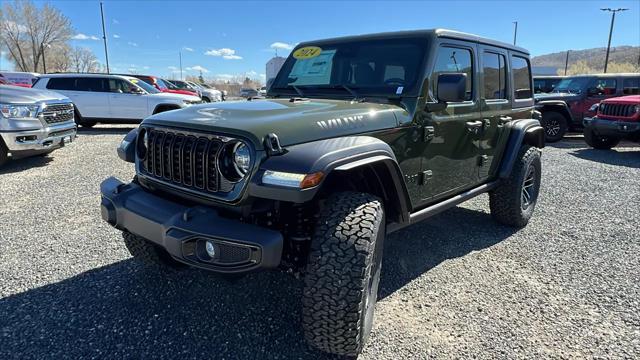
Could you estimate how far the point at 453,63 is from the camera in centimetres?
329

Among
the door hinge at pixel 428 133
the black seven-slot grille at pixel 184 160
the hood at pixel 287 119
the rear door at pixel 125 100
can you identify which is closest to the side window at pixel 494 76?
the door hinge at pixel 428 133

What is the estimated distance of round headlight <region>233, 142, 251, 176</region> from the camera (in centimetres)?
215

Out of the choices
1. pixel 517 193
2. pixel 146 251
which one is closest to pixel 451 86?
pixel 517 193

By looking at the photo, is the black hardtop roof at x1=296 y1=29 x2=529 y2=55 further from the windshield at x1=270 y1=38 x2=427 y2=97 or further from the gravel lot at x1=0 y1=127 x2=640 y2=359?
the gravel lot at x1=0 y1=127 x2=640 y2=359

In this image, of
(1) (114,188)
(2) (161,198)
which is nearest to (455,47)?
(2) (161,198)

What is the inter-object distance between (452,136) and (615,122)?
826 cm

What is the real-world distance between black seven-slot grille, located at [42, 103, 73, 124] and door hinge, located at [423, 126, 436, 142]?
260 inches

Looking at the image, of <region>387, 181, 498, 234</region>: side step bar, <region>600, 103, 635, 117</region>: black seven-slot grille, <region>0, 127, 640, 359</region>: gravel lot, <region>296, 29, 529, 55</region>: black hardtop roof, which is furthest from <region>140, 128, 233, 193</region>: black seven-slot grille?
<region>600, 103, 635, 117</region>: black seven-slot grille

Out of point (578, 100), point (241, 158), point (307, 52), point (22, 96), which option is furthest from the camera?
point (578, 100)

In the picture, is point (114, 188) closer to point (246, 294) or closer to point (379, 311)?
point (246, 294)

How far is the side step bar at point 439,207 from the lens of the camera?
9.07 ft

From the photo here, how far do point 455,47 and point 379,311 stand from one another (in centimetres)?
213

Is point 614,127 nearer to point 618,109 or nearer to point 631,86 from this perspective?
point 618,109

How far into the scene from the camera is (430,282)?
10.5 ft
